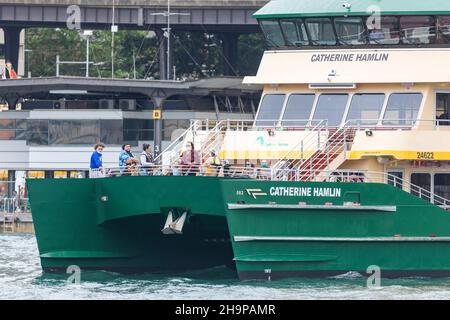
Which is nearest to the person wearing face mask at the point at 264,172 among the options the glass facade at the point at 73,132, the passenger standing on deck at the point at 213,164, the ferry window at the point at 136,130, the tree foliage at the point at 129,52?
the passenger standing on deck at the point at 213,164

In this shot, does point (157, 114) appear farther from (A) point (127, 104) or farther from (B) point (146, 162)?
(B) point (146, 162)

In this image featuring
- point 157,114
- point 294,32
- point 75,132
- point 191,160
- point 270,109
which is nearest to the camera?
point 191,160

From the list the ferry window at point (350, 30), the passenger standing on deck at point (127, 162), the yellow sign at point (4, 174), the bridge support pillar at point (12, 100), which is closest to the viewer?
the passenger standing on deck at point (127, 162)

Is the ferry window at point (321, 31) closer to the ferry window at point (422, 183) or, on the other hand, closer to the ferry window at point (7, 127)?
the ferry window at point (422, 183)

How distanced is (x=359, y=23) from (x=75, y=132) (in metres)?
31.5

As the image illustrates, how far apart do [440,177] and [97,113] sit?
108 feet

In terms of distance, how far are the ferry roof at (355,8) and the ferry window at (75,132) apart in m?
29.4

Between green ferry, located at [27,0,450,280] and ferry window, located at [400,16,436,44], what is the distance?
24 mm

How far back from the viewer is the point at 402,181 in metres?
42.6

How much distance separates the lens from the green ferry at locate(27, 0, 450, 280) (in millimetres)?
40219

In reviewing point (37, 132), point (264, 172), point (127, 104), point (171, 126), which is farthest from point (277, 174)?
point (127, 104)

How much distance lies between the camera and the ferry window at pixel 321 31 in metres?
44.2

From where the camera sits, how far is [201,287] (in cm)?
4000
